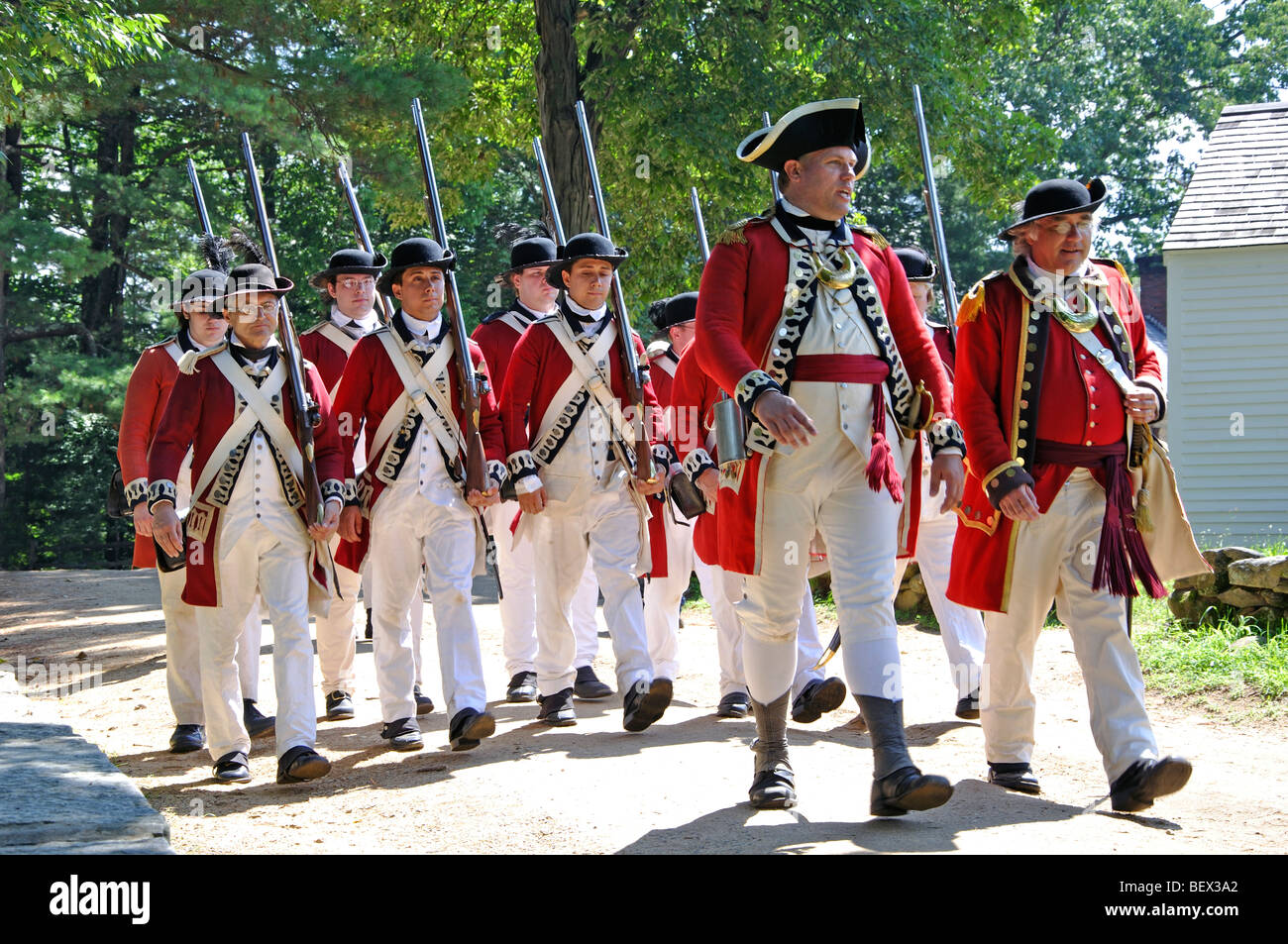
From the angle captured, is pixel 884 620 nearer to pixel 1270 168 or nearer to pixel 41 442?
pixel 1270 168

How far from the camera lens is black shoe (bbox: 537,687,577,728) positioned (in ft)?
23.5

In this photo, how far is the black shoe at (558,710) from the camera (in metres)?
7.16

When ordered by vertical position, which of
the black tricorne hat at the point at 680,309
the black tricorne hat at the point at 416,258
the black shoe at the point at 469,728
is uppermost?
the black tricorne hat at the point at 416,258

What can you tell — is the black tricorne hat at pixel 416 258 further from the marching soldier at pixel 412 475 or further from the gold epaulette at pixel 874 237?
the gold epaulette at pixel 874 237

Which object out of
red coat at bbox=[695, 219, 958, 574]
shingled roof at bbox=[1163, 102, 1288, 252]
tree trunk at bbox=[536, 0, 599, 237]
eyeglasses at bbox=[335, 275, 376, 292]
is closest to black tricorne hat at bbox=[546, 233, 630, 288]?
eyeglasses at bbox=[335, 275, 376, 292]

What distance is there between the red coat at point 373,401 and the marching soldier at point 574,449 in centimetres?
31

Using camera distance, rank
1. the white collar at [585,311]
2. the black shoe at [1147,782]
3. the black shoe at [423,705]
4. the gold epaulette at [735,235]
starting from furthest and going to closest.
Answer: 1. the black shoe at [423,705]
2. the white collar at [585,311]
3. the gold epaulette at [735,235]
4. the black shoe at [1147,782]

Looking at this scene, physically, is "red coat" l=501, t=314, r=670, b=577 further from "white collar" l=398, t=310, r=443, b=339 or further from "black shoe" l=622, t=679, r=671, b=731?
"black shoe" l=622, t=679, r=671, b=731

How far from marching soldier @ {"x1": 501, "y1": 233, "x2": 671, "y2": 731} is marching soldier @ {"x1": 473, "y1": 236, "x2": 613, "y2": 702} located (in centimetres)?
89

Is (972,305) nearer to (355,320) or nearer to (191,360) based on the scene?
(191,360)

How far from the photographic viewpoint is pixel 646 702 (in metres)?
6.60

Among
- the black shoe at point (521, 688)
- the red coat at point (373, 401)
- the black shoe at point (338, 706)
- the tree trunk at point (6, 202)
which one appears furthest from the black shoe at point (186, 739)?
the tree trunk at point (6, 202)

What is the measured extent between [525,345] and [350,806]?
2.64 m

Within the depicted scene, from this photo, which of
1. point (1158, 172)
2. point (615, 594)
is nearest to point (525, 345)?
point (615, 594)
